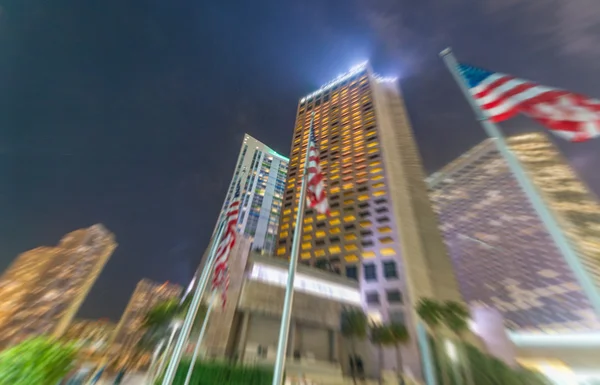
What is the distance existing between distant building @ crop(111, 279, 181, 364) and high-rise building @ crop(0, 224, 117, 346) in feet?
86.6

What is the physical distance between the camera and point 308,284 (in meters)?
A: 38.9

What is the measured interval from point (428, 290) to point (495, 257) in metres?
39.4

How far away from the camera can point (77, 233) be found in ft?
368

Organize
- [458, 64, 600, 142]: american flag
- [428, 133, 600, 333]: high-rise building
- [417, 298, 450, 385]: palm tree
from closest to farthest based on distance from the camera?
[458, 64, 600, 142]: american flag → [417, 298, 450, 385]: palm tree → [428, 133, 600, 333]: high-rise building

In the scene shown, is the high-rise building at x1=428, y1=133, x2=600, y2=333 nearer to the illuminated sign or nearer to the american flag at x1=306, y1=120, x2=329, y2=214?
the illuminated sign

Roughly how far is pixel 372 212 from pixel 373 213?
0.33 meters

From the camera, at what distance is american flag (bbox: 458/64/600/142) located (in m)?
6.08

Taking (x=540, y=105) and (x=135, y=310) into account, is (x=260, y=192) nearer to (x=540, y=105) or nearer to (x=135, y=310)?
(x=540, y=105)

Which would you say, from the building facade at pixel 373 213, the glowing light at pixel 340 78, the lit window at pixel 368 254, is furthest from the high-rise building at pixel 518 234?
the glowing light at pixel 340 78

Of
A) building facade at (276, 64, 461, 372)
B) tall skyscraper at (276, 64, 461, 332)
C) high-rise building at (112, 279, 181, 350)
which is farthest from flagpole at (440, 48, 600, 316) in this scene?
high-rise building at (112, 279, 181, 350)

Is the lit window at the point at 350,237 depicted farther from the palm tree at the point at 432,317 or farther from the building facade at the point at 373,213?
the palm tree at the point at 432,317

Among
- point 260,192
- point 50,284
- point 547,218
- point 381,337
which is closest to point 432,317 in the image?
point 381,337

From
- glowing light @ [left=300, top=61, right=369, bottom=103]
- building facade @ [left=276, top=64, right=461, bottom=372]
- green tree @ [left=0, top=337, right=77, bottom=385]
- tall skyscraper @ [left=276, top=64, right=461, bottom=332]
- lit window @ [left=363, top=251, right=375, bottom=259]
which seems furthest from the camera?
glowing light @ [left=300, top=61, right=369, bottom=103]

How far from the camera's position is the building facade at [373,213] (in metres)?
45.2
